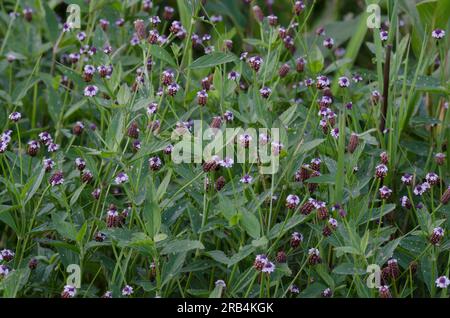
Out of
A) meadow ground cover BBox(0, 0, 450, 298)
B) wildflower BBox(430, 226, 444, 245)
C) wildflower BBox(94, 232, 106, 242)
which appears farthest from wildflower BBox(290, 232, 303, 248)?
wildflower BBox(94, 232, 106, 242)

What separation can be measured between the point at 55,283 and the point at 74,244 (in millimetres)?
82

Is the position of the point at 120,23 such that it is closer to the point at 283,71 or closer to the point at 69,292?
the point at 283,71

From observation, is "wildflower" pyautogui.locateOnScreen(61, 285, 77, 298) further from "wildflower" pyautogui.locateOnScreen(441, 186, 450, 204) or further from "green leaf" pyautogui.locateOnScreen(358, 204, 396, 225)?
"wildflower" pyautogui.locateOnScreen(441, 186, 450, 204)

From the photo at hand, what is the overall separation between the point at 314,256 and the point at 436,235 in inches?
7.8

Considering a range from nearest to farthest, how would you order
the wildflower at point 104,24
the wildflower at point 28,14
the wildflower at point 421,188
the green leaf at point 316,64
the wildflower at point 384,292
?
the wildflower at point 384,292 → the wildflower at point 421,188 → the green leaf at point 316,64 → the wildflower at point 104,24 → the wildflower at point 28,14

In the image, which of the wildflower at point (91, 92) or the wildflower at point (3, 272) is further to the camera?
the wildflower at point (91, 92)

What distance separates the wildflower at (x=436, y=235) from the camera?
4.48 feet

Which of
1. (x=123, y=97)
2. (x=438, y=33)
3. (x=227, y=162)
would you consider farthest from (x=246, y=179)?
(x=438, y=33)

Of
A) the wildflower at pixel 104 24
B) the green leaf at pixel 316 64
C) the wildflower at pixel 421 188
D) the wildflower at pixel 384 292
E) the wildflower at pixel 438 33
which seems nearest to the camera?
the wildflower at pixel 384 292

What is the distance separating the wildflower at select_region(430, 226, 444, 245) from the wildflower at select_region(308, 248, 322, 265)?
0.60 ft

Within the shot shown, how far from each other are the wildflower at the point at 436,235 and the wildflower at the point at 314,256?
0.18 meters

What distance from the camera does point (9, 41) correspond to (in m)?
2.00

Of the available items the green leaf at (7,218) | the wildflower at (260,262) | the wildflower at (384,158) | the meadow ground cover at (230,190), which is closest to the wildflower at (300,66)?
the meadow ground cover at (230,190)

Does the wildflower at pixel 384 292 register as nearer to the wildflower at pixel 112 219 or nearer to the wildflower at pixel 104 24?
the wildflower at pixel 112 219
